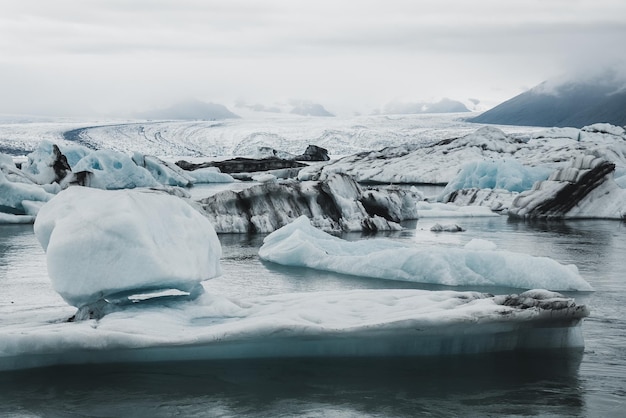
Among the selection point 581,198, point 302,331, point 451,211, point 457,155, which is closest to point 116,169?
point 451,211

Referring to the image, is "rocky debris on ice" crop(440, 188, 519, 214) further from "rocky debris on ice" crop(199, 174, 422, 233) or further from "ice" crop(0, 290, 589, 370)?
"ice" crop(0, 290, 589, 370)

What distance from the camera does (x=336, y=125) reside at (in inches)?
2138

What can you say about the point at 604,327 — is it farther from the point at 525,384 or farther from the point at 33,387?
the point at 33,387

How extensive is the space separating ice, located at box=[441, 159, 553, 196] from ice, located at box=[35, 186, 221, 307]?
17.8 m

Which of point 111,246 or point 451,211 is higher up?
point 111,246

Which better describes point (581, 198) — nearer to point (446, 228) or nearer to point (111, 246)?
point (446, 228)

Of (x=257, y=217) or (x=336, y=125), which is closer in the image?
(x=257, y=217)

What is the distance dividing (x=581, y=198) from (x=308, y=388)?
14045mm

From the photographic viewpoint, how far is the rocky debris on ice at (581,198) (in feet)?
56.3

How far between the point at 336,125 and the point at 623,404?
50295 mm

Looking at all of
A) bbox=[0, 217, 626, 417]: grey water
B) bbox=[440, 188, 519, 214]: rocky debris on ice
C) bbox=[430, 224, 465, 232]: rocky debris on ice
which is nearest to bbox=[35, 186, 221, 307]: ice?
bbox=[0, 217, 626, 417]: grey water

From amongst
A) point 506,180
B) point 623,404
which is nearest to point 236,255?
point 623,404

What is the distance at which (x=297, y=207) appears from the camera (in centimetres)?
1378

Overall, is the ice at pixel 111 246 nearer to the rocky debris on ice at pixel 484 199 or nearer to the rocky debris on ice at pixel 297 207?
the rocky debris on ice at pixel 297 207
